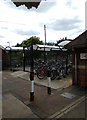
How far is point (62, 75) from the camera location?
7.21 m

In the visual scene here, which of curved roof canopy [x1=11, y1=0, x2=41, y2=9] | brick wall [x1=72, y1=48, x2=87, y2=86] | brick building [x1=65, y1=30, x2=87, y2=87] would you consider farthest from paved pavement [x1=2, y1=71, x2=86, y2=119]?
curved roof canopy [x1=11, y1=0, x2=41, y2=9]

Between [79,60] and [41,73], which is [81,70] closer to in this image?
[79,60]

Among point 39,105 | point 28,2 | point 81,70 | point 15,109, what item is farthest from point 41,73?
point 28,2

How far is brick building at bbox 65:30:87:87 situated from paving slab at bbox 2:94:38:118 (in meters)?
3.20

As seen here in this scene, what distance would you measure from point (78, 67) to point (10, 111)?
3899 mm

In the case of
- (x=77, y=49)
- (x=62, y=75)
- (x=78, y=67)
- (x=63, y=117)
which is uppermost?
(x=77, y=49)

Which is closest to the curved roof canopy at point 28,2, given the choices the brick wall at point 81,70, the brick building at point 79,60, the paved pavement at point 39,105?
the paved pavement at point 39,105

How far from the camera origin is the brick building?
504cm

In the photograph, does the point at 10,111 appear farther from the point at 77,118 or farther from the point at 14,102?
the point at 77,118

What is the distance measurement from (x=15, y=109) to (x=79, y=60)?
3.85m

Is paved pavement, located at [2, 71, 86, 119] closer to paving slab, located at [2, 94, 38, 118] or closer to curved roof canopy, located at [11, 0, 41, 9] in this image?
paving slab, located at [2, 94, 38, 118]

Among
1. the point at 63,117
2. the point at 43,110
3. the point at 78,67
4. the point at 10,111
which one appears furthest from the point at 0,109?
the point at 78,67

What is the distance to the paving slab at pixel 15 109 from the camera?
2.88 metres

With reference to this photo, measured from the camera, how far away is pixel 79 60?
5352 millimetres
